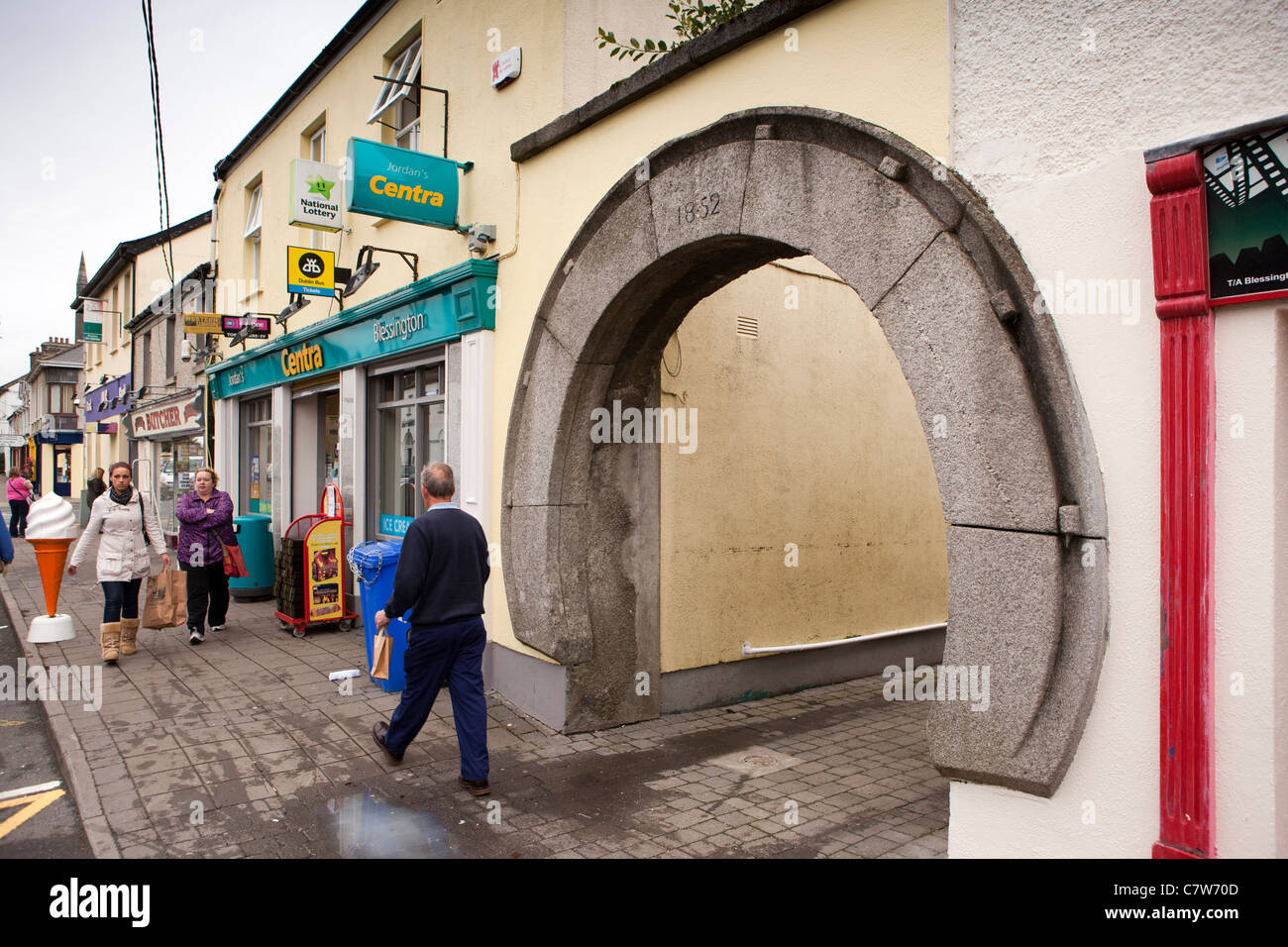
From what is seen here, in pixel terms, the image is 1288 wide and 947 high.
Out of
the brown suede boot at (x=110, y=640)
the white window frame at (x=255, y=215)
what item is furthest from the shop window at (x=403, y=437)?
the white window frame at (x=255, y=215)

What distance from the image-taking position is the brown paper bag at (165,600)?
803cm

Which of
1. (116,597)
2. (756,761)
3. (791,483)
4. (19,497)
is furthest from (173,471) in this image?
(756,761)

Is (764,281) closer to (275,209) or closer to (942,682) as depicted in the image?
(942,682)

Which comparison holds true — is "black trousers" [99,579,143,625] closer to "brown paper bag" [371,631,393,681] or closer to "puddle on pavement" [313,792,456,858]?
"brown paper bag" [371,631,393,681]

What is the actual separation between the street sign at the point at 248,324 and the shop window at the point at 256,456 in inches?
53.2

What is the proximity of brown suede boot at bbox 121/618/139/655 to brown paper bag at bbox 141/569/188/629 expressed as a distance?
122mm

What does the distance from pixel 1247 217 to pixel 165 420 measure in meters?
18.9

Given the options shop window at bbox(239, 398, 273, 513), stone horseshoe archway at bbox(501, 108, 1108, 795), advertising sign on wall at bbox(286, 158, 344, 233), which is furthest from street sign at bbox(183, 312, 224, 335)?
stone horseshoe archway at bbox(501, 108, 1108, 795)

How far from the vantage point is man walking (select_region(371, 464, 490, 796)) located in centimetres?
473

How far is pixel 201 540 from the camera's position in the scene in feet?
28.0

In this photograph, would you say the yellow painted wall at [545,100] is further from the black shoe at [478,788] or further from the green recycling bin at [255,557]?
the green recycling bin at [255,557]
